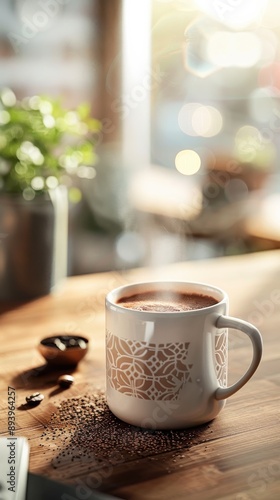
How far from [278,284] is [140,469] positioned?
76cm

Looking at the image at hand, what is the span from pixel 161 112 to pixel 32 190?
10.8ft

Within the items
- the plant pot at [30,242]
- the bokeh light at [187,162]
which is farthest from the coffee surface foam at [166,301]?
the bokeh light at [187,162]

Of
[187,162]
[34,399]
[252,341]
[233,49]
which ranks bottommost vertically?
[187,162]

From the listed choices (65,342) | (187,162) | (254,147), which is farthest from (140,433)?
(187,162)

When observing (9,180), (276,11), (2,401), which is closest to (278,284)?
(9,180)

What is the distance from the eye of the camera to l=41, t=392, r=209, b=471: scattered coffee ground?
0.75 m

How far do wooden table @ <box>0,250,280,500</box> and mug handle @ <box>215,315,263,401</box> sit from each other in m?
0.05

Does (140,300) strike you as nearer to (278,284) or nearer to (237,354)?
(237,354)

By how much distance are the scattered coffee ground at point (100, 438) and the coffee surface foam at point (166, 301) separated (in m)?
0.14

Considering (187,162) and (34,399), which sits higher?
(34,399)

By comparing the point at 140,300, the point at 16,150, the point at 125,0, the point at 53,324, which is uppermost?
the point at 125,0

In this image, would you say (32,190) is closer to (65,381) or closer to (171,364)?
(65,381)

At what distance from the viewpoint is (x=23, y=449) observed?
2.43 ft

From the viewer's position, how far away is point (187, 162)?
4289 millimetres
